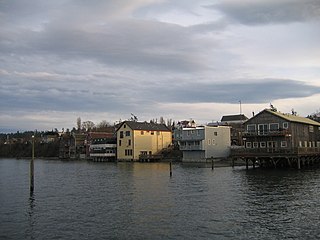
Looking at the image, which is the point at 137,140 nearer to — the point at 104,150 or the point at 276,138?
the point at 104,150

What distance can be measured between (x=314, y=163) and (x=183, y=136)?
32.2 m

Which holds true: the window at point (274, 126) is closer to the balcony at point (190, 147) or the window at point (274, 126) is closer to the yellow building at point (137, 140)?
the balcony at point (190, 147)

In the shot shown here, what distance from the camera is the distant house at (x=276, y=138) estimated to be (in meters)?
66.1

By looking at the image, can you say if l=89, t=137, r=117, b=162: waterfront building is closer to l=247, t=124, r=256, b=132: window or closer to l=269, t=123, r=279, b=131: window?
l=247, t=124, r=256, b=132: window

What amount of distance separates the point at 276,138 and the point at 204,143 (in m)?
24.2

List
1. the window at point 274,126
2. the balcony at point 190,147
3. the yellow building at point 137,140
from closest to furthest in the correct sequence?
the window at point 274,126 → the balcony at point 190,147 → the yellow building at point 137,140

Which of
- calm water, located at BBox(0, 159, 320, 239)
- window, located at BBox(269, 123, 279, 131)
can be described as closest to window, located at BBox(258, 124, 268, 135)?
window, located at BBox(269, 123, 279, 131)

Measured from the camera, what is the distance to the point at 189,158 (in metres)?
96.2

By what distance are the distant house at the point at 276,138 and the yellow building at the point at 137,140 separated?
141ft

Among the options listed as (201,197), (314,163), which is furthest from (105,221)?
(314,163)

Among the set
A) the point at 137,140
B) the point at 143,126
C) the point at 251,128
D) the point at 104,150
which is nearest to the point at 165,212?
the point at 251,128

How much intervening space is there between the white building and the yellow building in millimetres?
17429

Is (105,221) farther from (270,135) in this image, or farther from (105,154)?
(105,154)

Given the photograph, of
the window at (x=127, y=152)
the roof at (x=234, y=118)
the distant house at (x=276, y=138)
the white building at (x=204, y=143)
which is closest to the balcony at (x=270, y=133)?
the distant house at (x=276, y=138)
